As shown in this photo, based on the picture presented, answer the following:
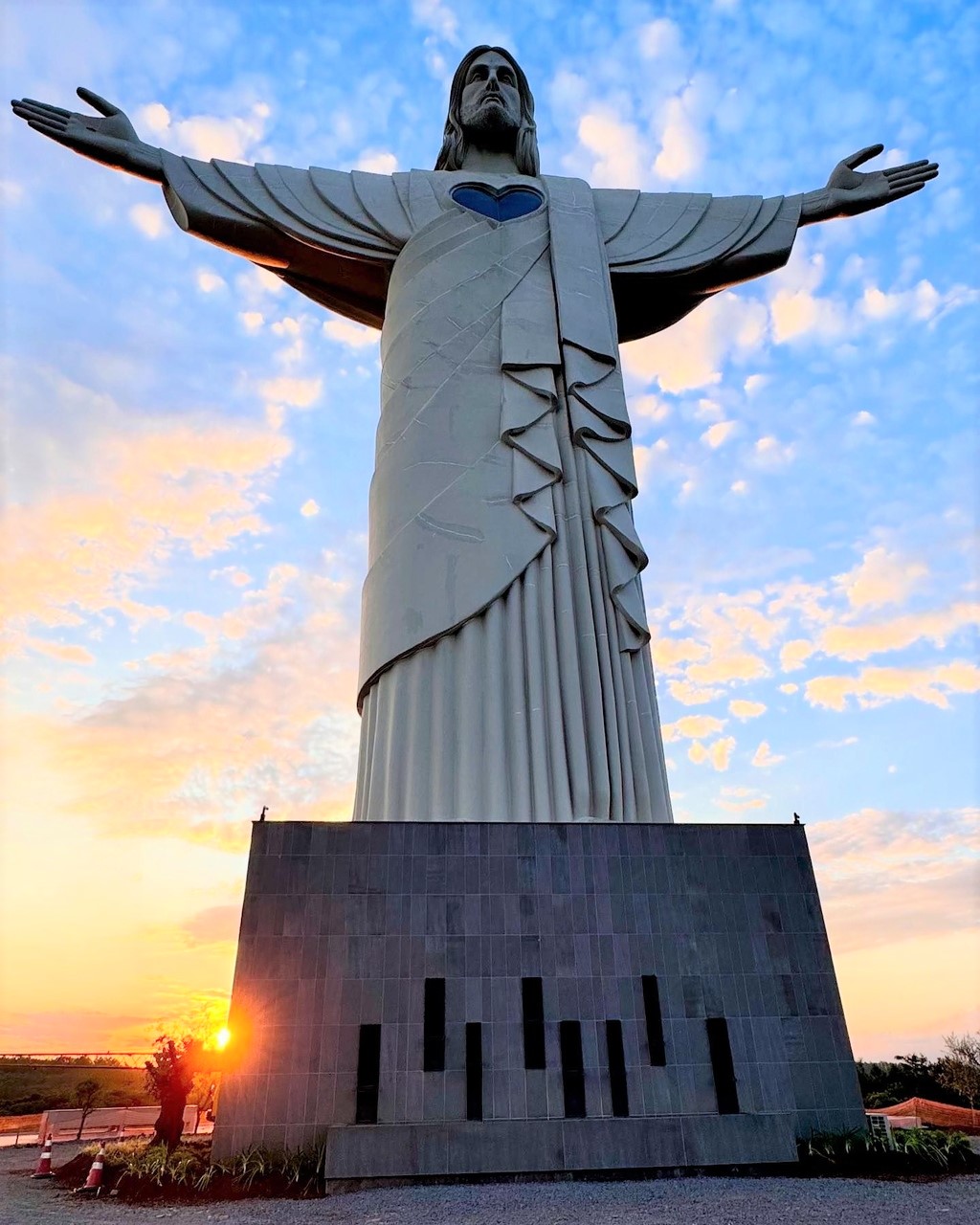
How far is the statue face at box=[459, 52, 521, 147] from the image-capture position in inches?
741

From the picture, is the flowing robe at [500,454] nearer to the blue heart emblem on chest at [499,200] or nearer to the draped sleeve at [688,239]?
the draped sleeve at [688,239]

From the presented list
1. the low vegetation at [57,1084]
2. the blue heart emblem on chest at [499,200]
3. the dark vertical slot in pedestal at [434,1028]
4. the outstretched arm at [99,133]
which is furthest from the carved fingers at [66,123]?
the low vegetation at [57,1084]

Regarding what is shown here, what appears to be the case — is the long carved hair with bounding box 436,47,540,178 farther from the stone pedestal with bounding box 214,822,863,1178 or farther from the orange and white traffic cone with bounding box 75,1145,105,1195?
the orange and white traffic cone with bounding box 75,1145,105,1195

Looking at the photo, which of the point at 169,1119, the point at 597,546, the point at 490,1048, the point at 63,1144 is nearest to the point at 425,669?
the point at 597,546

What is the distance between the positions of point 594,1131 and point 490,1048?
132 centimetres

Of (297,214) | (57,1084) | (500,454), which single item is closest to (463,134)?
(297,214)

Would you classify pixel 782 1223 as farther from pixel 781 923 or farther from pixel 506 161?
pixel 506 161

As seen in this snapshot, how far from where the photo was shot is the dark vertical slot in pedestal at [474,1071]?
9.09 metres

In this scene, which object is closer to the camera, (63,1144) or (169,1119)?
(169,1119)

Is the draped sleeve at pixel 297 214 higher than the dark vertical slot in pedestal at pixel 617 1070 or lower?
higher

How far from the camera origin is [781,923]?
421 inches

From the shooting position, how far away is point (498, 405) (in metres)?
15.2

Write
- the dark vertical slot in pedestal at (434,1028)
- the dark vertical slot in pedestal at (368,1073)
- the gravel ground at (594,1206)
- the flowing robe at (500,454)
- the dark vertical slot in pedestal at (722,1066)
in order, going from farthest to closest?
the flowing robe at (500,454)
the dark vertical slot in pedestal at (722,1066)
the dark vertical slot in pedestal at (434,1028)
the dark vertical slot in pedestal at (368,1073)
the gravel ground at (594,1206)

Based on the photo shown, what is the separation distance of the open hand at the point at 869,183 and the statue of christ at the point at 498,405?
4 centimetres
